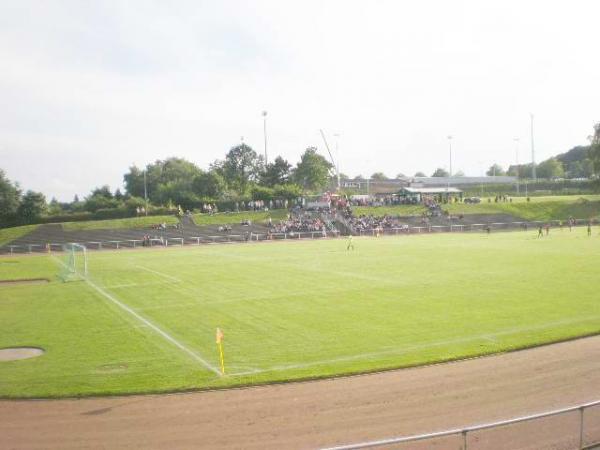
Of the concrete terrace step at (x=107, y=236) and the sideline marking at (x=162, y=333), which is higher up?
the concrete terrace step at (x=107, y=236)

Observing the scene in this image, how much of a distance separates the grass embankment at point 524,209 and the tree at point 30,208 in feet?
137

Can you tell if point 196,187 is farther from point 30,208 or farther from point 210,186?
point 30,208

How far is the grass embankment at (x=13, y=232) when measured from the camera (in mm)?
61938

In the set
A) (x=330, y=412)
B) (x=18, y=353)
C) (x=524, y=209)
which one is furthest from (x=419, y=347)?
(x=524, y=209)

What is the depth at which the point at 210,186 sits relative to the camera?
327 feet

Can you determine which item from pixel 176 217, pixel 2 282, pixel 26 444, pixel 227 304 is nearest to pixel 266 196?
pixel 176 217

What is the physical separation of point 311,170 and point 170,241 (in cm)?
5776

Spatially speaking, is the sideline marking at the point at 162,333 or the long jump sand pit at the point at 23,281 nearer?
the sideline marking at the point at 162,333

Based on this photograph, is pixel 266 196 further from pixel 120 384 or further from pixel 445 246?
pixel 120 384

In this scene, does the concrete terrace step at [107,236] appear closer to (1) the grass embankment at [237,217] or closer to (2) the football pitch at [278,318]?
(1) the grass embankment at [237,217]

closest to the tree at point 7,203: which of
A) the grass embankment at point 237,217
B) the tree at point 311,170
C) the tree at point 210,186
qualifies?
the grass embankment at point 237,217

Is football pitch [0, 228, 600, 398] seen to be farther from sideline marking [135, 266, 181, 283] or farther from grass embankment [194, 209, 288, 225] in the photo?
grass embankment [194, 209, 288, 225]

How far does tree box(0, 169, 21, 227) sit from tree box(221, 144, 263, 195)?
52.9m

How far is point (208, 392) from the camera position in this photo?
12500 mm
